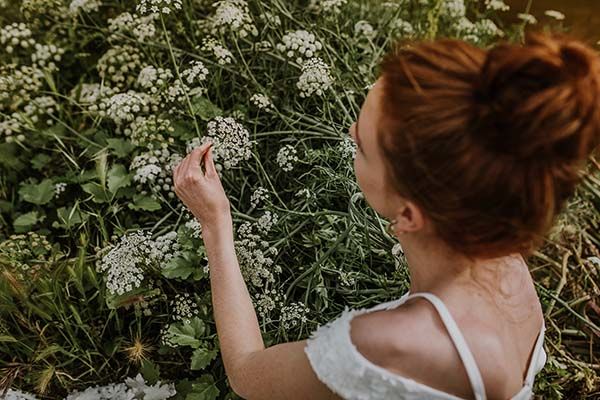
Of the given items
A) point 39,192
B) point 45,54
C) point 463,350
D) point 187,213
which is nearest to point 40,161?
point 39,192

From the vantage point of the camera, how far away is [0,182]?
280 centimetres

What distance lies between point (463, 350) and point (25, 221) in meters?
1.80

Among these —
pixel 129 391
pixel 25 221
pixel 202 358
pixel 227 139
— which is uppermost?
pixel 227 139

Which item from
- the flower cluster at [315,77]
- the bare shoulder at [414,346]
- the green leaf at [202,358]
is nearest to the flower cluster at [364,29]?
the flower cluster at [315,77]

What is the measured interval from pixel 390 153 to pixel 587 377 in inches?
53.4

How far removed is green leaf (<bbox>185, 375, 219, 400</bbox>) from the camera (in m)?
2.10

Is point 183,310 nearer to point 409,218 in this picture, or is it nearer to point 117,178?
point 117,178

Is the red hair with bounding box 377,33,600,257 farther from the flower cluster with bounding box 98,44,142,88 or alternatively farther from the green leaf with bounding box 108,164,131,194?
the flower cluster with bounding box 98,44,142,88

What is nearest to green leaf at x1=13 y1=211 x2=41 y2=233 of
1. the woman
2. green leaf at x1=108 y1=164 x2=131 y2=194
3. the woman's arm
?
green leaf at x1=108 y1=164 x2=131 y2=194

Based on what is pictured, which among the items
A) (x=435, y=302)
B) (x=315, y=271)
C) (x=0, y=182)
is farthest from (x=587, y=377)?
(x=0, y=182)

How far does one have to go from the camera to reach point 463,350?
1.30 meters

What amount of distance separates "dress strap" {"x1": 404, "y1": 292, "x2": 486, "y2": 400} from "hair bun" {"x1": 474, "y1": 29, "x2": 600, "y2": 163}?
0.34 meters

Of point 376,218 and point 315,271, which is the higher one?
point 376,218

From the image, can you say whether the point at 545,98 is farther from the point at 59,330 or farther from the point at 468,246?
the point at 59,330
